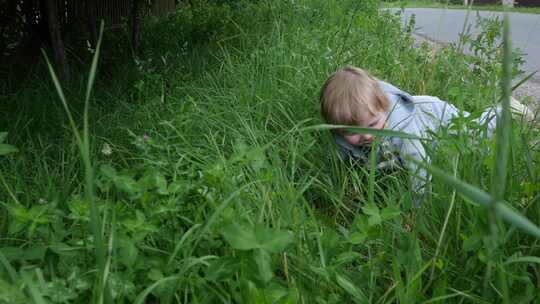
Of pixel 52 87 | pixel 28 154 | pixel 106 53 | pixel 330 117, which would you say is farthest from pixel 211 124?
pixel 106 53

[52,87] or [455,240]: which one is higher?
[455,240]

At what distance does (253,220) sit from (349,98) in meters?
1.00

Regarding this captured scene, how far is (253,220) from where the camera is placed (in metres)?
1.30

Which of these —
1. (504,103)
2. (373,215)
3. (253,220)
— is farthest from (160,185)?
(504,103)

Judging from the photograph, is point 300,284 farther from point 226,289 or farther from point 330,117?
point 330,117

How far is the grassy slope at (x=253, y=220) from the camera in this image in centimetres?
101

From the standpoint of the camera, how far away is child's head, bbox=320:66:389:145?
2.11 metres

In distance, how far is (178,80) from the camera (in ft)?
9.68

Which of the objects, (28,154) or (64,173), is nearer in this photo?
(64,173)

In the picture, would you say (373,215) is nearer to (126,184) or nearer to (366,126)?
(126,184)

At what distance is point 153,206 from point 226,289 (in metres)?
0.26

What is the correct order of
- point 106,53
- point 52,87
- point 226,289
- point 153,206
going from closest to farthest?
point 226,289 → point 153,206 → point 52,87 → point 106,53

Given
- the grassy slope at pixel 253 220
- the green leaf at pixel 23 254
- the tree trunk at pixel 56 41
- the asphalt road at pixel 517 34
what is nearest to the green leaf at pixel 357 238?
the grassy slope at pixel 253 220

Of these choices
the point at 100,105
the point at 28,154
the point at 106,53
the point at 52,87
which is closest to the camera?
the point at 28,154
